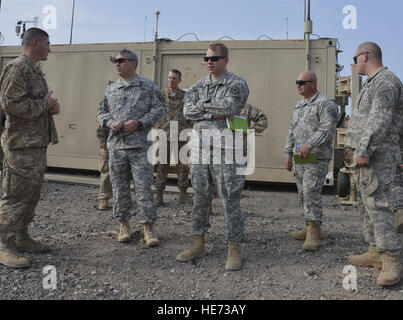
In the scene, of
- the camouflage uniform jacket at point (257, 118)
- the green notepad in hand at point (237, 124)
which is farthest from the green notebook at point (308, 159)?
the green notepad in hand at point (237, 124)

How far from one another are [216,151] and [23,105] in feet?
5.28

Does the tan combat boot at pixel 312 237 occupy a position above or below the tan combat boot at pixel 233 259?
above

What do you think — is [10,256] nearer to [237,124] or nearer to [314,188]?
[237,124]

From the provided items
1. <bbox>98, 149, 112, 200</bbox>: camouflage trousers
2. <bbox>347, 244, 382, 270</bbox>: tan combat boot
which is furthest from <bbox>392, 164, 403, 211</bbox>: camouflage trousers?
<bbox>98, 149, 112, 200</bbox>: camouflage trousers

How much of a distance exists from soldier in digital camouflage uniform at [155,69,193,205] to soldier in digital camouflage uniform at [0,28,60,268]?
213cm

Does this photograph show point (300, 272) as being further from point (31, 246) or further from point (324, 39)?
point (324, 39)

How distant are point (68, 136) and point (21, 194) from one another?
4.63m

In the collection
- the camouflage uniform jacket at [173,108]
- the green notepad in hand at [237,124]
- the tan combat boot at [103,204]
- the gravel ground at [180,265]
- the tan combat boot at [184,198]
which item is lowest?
the gravel ground at [180,265]

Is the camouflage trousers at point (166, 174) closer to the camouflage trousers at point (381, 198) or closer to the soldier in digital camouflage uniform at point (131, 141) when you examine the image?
the soldier in digital camouflage uniform at point (131, 141)

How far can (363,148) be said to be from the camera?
2.36 m

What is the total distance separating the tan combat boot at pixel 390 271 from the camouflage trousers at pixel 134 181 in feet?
6.60

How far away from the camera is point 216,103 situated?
2695 millimetres

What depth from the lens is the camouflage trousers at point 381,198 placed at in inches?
92.6

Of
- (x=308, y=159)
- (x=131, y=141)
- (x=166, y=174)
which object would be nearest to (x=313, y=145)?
(x=308, y=159)
